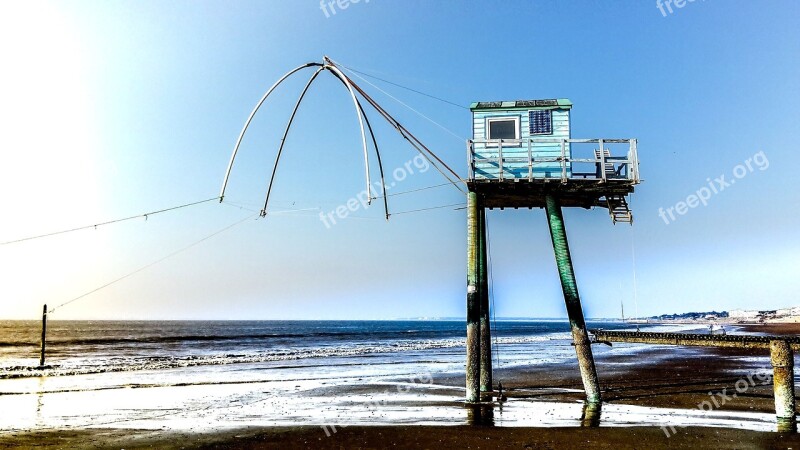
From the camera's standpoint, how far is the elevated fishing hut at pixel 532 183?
55.0 feet

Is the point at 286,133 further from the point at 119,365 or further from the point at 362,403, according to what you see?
the point at 119,365

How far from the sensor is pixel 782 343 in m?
14.6

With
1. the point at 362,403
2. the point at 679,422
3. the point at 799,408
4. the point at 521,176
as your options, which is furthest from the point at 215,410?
the point at 799,408

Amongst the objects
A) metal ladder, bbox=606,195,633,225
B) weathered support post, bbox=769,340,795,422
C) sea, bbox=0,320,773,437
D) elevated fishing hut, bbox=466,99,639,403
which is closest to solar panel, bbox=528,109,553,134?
elevated fishing hut, bbox=466,99,639,403

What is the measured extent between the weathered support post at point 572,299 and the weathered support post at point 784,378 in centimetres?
465

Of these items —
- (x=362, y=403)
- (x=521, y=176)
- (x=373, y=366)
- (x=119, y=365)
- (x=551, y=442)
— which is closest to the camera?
(x=551, y=442)

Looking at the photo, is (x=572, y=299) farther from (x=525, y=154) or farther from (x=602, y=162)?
(x=525, y=154)

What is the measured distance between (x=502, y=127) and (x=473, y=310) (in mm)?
6308

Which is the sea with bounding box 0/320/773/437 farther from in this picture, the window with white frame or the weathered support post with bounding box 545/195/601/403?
the window with white frame

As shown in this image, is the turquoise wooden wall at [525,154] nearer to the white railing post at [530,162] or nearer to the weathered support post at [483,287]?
the white railing post at [530,162]

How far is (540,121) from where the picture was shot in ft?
59.8

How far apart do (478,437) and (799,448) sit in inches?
265

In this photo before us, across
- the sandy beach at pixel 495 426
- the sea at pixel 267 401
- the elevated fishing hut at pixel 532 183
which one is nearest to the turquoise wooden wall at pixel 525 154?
the elevated fishing hut at pixel 532 183

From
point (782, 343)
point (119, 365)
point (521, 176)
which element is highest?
point (521, 176)
